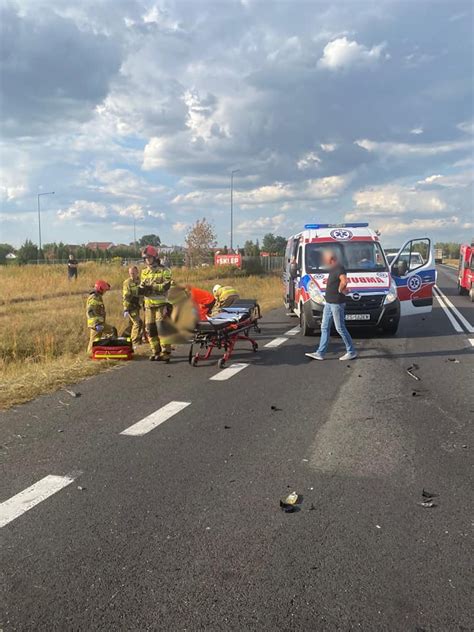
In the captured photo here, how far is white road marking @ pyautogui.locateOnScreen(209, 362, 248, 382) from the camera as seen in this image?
721 centimetres

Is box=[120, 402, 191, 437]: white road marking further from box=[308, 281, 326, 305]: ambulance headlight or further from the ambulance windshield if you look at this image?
the ambulance windshield

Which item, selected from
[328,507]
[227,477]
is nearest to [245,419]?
[227,477]

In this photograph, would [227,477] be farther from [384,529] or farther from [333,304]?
[333,304]

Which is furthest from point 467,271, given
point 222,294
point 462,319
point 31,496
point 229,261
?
point 229,261

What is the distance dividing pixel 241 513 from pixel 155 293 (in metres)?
5.50

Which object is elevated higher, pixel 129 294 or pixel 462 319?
pixel 129 294

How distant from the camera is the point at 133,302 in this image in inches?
398

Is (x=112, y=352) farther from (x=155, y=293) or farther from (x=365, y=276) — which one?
(x=365, y=276)

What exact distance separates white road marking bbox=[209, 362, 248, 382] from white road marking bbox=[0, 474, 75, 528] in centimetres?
343

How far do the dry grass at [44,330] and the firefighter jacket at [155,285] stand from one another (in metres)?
1.26

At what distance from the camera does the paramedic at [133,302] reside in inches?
390

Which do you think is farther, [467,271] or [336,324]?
[467,271]

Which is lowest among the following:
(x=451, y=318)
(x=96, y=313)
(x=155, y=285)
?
(x=451, y=318)

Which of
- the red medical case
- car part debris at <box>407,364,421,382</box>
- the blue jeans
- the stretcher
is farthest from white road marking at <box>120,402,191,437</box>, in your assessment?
the blue jeans
